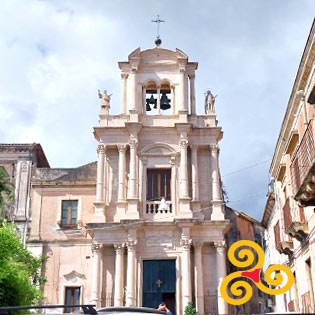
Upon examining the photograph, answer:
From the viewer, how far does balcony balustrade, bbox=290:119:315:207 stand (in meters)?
11.8

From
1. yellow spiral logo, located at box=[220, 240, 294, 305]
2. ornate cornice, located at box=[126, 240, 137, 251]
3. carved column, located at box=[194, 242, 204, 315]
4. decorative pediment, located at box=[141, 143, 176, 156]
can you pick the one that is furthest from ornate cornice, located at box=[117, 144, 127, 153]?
yellow spiral logo, located at box=[220, 240, 294, 305]

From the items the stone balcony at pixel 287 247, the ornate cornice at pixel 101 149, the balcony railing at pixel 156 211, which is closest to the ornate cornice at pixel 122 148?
the ornate cornice at pixel 101 149

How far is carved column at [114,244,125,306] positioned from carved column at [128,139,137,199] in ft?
8.20

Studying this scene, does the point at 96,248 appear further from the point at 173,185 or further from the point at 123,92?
the point at 123,92

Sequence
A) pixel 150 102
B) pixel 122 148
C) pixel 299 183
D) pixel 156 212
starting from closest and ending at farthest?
pixel 299 183 → pixel 156 212 → pixel 122 148 → pixel 150 102

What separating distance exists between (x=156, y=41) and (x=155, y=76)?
288cm

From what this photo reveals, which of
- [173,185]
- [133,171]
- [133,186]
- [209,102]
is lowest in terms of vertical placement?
[133,186]

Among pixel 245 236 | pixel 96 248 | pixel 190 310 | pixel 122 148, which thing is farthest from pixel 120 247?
pixel 245 236

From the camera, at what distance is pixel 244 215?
29016 mm

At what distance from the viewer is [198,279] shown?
2153 cm

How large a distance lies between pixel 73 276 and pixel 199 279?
6.37m

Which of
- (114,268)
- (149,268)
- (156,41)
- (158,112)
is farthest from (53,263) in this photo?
(156,41)

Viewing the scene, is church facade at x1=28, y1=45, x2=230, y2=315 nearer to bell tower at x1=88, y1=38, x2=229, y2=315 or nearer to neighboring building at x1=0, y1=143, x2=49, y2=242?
bell tower at x1=88, y1=38, x2=229, y2=315

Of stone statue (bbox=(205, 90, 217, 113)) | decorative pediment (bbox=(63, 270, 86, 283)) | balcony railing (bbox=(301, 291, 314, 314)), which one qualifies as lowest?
balcony railing (bbox=(301, 291, 314, 314))
